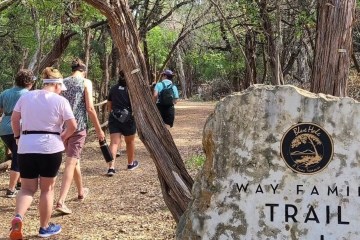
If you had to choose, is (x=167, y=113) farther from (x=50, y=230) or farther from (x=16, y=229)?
(x=16, y=229)

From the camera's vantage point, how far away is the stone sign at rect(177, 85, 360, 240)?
3586 mm

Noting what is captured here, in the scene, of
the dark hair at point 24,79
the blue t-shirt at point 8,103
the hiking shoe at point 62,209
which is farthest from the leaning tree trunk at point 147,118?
the blue t-shirt at point 8,103

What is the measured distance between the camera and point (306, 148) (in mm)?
3588

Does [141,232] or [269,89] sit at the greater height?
[269,89]

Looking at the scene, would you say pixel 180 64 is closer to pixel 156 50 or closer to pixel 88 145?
pixel 156 50

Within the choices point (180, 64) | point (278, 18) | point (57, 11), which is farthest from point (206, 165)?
point (180, 64)

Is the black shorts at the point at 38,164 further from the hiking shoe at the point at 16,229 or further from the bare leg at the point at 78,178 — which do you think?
the bare leg at the point at 78,178

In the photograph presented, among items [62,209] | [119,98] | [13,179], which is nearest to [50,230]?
[62,209]

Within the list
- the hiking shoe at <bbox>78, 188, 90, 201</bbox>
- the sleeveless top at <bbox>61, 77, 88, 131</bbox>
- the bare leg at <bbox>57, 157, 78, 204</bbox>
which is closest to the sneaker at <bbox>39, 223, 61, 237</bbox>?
the bare leg at <bbox>57, 157, 78, 204</bbox>

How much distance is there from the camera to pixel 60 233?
5.91 metres

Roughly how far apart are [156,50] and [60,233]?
71.4 feet

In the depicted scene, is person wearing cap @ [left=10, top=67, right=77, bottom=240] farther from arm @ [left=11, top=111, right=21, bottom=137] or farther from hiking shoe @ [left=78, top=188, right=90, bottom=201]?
hiking shoe @ [left=78, top=188, right=90, bottom=201]

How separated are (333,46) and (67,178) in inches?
134

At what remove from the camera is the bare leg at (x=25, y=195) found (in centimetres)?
536
